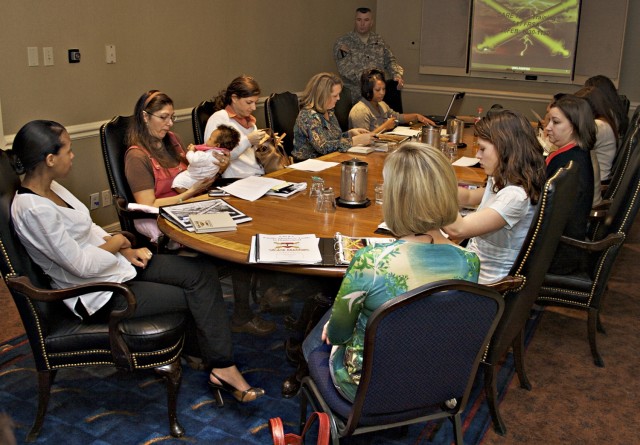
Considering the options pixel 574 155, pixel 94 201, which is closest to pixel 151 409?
pixel 574 155

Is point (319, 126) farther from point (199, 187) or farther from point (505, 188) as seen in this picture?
point (505, 188)

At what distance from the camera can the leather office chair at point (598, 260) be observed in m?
2.95

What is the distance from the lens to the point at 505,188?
8.40 feet

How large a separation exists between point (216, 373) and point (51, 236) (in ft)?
2.72

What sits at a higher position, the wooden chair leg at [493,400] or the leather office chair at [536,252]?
the leather office chair at [536,252]

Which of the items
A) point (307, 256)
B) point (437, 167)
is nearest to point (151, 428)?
point (307, 256)

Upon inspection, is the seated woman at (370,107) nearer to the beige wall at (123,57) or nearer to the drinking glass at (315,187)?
the beige wall at (123,57)

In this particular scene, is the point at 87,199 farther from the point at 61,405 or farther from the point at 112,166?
the point at 61,405

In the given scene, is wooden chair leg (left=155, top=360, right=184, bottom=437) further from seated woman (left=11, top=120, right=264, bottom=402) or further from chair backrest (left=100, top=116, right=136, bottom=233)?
chair backrest (left=100, top=116, right=136, bottom=233)

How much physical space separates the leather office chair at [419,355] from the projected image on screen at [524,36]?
5.96 m

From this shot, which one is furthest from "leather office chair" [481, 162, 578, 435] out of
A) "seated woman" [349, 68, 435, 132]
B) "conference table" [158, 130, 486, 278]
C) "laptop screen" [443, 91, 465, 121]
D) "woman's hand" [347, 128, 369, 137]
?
"laptop screen" [443, 91, 465, 121]

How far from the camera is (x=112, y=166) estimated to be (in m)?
3.28

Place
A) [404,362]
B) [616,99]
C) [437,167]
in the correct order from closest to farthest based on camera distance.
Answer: [404,362] < [437,167] < [616,99]

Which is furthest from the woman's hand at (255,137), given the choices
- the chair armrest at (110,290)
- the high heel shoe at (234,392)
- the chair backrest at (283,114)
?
the chair armrest at (110,290)
